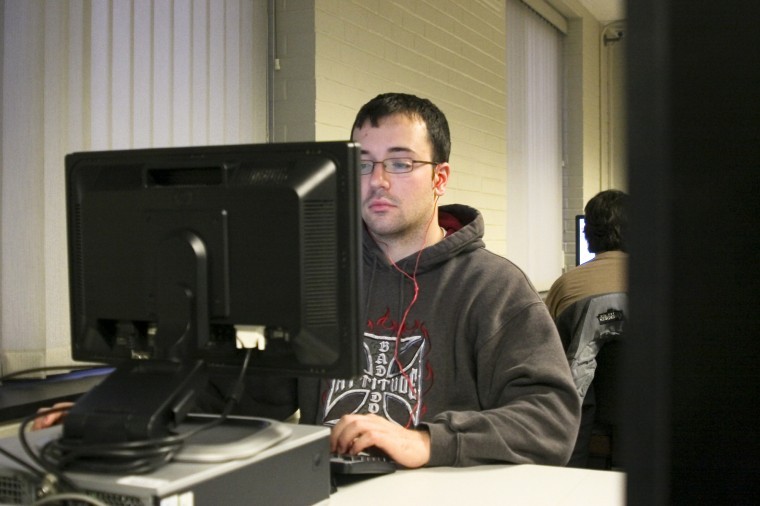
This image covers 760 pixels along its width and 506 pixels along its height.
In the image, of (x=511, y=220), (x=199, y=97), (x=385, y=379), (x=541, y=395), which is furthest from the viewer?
(x=511, y=220)

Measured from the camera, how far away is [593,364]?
8.63 feet

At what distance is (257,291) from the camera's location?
1.06m

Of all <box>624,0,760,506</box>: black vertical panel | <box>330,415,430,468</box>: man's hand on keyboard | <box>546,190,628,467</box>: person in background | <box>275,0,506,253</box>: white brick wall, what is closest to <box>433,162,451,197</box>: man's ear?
<box>546,190,628,467</box>: person in background

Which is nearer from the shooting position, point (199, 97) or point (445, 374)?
point (445, 374)

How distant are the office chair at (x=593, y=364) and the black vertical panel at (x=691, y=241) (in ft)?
7.47

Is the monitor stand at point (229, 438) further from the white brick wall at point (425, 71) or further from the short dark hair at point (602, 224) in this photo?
the short dark hair at point (602, 224)

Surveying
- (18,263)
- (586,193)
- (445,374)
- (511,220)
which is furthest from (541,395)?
(586,193)

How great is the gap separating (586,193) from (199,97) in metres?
4.37

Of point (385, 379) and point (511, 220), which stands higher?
point (511, 220)

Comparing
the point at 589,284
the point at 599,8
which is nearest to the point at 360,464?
the point at 589,284

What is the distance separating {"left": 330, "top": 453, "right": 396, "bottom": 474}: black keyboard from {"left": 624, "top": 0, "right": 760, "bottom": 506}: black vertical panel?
100 cm

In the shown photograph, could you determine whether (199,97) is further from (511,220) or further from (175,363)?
(511,220)

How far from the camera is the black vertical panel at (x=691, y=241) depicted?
0.31 m

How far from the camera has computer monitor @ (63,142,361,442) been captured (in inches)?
41.1
